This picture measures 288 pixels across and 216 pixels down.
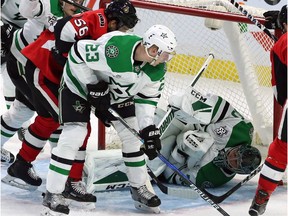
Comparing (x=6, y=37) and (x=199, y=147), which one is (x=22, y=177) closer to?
(x=6, y=37)

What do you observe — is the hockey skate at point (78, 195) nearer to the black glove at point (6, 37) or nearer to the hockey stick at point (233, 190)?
the hockey stick at point (233, 190)

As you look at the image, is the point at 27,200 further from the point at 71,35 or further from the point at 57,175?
the point at 71,35

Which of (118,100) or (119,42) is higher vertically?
(119,42)

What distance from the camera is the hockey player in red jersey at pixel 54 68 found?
3432mm

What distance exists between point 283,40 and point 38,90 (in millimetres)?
1094

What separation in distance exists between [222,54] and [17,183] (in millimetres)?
1757

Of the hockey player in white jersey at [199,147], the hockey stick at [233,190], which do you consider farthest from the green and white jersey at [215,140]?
the hockey stick at [233,190]

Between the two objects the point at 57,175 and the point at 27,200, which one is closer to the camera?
the point at 57,175

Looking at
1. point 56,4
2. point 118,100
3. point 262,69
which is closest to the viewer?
point 118,100

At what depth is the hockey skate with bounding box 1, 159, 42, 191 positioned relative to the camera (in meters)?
3.69

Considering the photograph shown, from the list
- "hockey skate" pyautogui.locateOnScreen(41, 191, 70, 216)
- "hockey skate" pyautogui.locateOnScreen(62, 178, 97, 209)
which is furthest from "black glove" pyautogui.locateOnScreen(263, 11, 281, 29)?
"hockey skate" pyautogui.locateOnScreen(41, 191, 70, 216)

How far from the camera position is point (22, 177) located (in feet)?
12.1

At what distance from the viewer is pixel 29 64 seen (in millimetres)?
3613

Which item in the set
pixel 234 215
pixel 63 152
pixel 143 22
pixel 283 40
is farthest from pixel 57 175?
pixel 143 22
